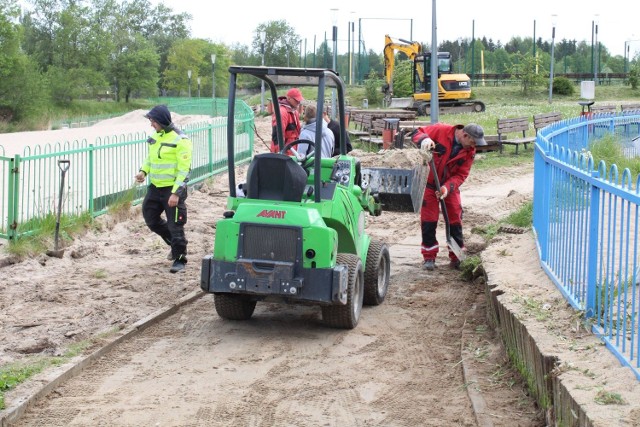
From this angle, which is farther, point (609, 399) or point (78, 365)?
point (78, 365)

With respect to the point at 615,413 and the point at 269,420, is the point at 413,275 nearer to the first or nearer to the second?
the point at 269,420

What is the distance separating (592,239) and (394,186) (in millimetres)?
4368

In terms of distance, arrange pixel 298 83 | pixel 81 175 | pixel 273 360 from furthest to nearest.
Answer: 1. pixel 81 175
2. pixel 298 83
3. pixel 273 360

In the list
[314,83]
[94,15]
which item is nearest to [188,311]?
[314,83]

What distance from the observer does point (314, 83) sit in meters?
7.96

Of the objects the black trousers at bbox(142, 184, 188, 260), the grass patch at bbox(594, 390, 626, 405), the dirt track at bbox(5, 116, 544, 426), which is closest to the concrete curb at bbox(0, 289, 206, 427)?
the dirt track at bbox(5, 116, 544, 426)

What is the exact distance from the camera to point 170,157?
9.82 m

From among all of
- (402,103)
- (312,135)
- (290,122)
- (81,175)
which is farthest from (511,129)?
(402,103)

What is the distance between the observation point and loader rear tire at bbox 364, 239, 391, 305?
8.49 meters

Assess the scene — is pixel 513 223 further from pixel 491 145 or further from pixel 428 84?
pixel 428 84

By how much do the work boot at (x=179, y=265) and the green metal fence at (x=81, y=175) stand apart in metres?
2.00

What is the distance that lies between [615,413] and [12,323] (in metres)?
5.21

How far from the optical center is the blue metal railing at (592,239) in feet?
16.8

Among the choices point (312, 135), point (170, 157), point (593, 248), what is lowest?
point (593, 248)
